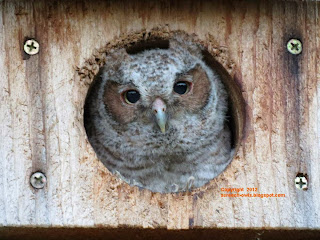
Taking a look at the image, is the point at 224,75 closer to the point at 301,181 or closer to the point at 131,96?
the point at 131,96

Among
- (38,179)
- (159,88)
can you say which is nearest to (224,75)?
(159,88)

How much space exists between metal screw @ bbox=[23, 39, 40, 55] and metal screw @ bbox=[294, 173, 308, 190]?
1.50 metres

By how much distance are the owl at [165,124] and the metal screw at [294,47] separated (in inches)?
22.8

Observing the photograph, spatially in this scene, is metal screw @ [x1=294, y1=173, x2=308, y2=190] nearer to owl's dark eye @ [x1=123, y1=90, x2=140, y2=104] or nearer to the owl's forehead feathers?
the owl's forehead feathers

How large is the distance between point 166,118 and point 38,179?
2.98 feet

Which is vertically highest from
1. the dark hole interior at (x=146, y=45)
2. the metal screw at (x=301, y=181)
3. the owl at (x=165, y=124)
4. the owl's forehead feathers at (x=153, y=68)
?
the dark hole interior at (x=146, y=45)

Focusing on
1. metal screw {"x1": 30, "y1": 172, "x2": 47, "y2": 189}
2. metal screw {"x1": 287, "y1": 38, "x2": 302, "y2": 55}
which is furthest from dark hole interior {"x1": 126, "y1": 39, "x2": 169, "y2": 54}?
metal screw {"x1": 30, "y1": 172, "x2": 47, "y2": 189}

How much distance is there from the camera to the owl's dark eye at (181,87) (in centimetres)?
412

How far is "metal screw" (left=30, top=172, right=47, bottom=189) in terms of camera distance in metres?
3.47

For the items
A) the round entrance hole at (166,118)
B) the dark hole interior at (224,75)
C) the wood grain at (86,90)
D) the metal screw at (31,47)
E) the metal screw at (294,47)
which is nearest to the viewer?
the wood grain at (86,90)

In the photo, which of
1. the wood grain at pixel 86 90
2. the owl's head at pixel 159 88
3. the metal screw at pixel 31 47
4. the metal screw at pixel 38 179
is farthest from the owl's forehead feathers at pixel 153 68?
the metal screw at pixel 38 179

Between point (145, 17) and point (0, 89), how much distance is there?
86cm

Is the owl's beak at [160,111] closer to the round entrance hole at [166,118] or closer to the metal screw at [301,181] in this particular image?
the round entrance hole at [166,118]

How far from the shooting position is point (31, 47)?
11.8ft
